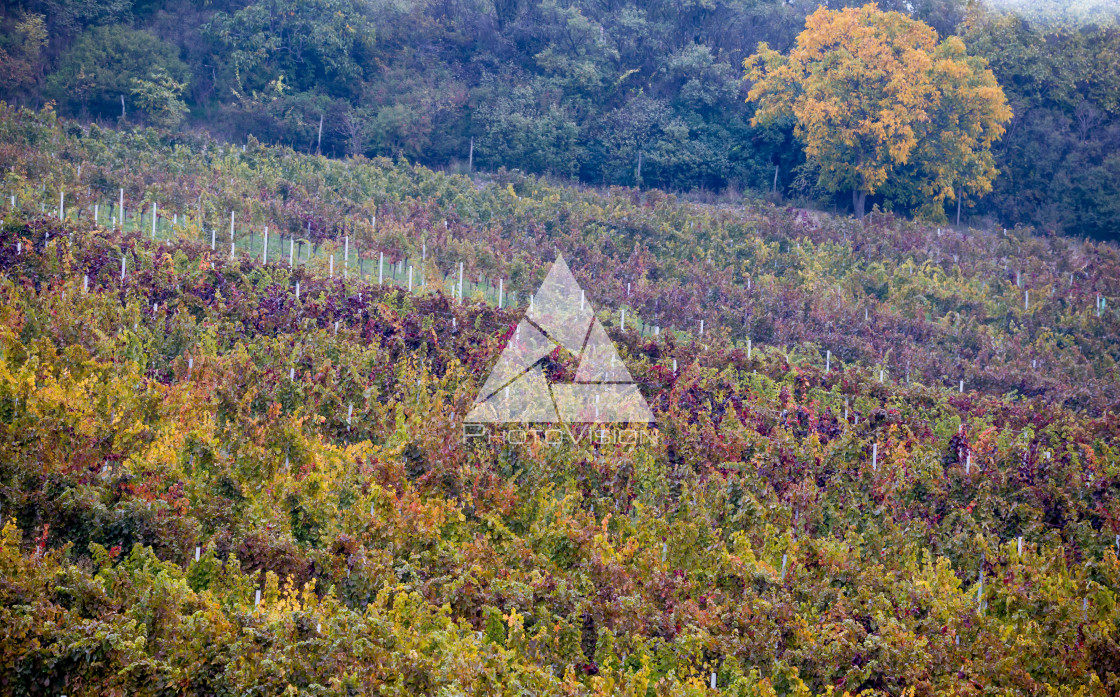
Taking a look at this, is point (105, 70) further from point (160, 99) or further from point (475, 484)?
point (475, 484)

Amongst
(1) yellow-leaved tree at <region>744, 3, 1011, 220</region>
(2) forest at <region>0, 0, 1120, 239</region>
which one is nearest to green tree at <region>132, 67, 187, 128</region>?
(2) forest at <region>0, 0, 1120, 239</region>

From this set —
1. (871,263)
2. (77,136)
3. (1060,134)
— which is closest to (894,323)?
(871,263)

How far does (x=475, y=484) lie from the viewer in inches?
464

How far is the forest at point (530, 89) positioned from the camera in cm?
3662

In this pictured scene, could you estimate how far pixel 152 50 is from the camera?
120ft

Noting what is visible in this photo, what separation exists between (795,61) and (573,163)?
8.52 m

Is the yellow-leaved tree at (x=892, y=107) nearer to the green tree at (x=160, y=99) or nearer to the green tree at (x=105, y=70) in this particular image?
the green tree at (x=160, y=99)

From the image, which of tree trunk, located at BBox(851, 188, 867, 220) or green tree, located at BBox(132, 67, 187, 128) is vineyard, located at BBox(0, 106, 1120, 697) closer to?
green tree, located at BBox(132, 67, 187, 128)

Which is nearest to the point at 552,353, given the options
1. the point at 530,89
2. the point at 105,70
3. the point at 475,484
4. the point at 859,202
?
the point at 475,484

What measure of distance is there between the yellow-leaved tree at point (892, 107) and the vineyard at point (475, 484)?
1120 cm

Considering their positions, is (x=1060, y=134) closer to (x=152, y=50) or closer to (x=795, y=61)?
(x=795, y=61)

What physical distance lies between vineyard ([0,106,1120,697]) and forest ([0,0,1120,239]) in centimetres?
1263

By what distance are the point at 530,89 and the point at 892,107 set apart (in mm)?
12739

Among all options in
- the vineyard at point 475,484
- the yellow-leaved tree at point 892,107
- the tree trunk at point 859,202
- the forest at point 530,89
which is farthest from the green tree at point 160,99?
the tree trunk at point 859,202
